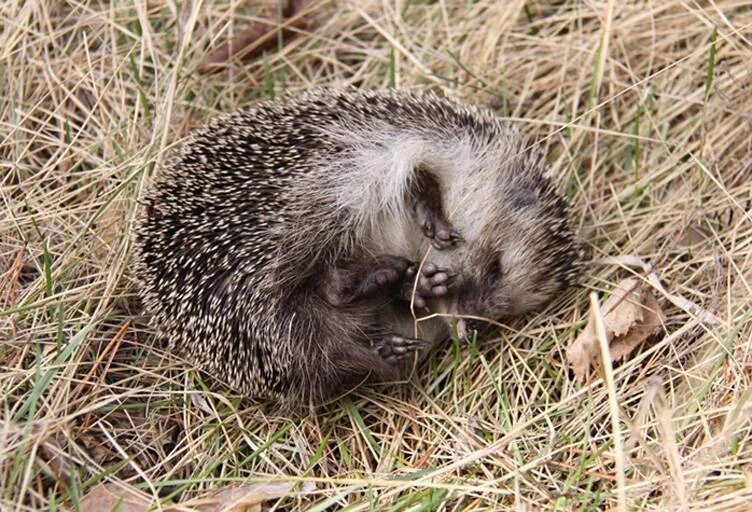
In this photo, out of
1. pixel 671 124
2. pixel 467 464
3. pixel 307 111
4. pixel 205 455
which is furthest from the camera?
pixel 671 124

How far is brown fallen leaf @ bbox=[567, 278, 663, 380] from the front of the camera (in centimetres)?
448

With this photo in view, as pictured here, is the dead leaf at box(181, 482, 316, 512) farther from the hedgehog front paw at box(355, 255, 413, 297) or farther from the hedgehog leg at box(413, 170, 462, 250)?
the hedgehog leg at box(413, 170, 462, 250)

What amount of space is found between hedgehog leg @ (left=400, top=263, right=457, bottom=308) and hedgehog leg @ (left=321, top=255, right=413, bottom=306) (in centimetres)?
9

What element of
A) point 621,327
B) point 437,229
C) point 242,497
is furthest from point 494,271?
point 242,497

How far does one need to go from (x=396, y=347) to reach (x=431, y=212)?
2.39ft

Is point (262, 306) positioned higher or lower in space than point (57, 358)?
higher

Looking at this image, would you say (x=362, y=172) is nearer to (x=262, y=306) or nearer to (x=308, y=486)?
(x=262, y=306)

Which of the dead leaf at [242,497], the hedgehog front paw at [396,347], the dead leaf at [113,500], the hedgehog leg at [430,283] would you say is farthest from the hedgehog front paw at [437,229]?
the dead leaf at [113,500]

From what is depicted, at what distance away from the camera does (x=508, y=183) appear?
481 cm

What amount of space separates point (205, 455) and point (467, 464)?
51.0 inches

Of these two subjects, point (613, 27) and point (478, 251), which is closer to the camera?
point (478, 251)

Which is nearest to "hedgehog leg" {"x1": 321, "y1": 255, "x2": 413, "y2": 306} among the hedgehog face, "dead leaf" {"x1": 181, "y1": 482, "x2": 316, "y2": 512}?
the hedgehog face

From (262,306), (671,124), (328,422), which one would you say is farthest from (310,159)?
(671,124)

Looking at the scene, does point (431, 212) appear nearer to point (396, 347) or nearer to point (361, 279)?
point (361, 279)
